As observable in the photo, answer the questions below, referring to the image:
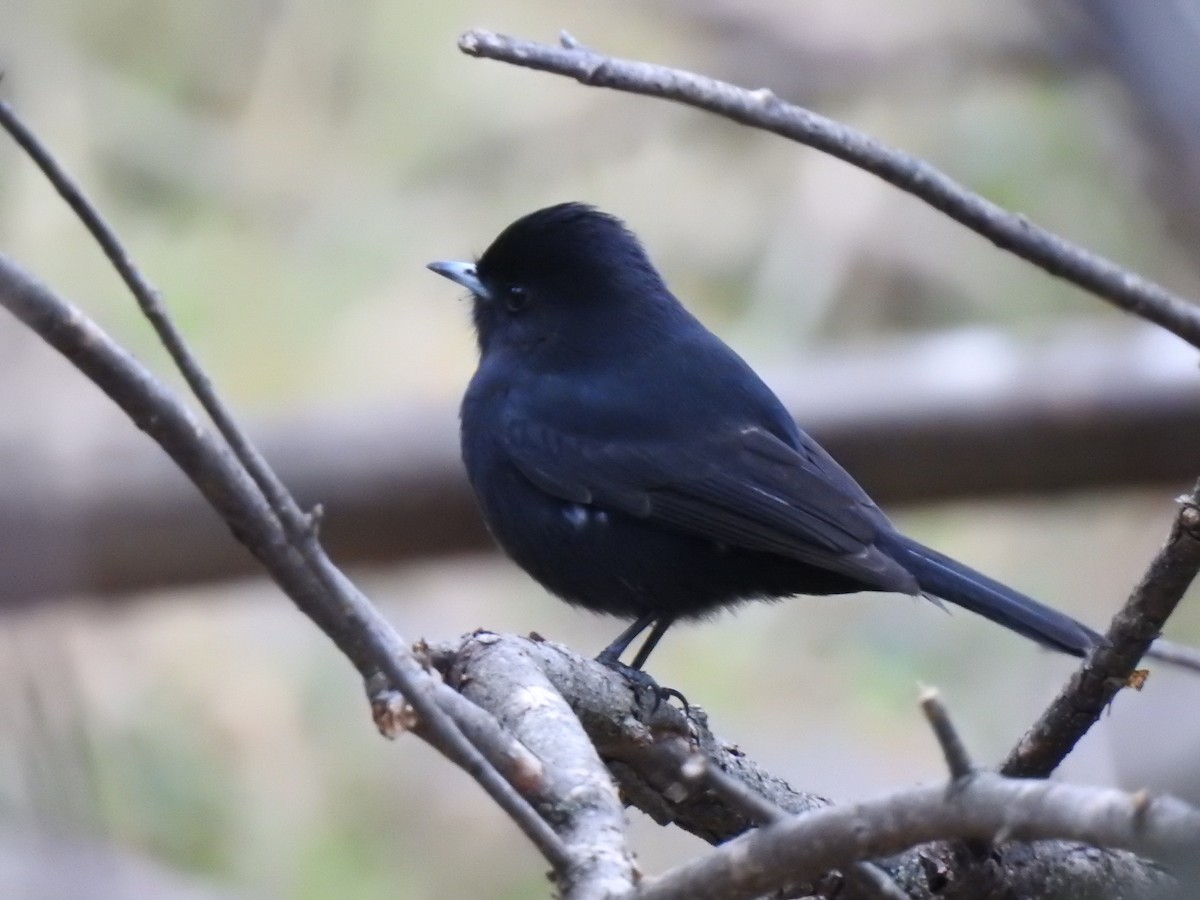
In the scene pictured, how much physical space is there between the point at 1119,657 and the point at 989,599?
1.03 m

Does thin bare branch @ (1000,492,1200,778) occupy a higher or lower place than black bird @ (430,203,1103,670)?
lower

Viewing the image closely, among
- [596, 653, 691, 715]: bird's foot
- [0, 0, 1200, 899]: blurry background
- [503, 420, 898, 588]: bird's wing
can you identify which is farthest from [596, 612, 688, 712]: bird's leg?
[0, 0, 1200, 899]: blurry background

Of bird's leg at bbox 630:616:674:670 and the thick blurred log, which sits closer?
bird's leg at bbox 630:616:674:670

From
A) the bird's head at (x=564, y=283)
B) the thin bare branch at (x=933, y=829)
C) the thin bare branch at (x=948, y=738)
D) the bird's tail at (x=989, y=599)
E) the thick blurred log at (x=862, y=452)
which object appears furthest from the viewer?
the thick blurred log at (x=862, y=452)

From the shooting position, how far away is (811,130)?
7.06 ft

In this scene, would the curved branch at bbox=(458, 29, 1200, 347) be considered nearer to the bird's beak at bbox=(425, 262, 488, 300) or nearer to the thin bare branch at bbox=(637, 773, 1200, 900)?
the thin bare branch at bbox=(637, 773, 1200, 900)

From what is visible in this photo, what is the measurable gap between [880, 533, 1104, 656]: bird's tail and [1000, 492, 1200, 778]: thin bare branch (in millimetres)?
547

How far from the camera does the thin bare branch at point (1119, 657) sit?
2.23 m

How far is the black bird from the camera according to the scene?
3633 millimetres

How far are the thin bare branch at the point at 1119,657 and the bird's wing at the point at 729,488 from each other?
3.04 ft

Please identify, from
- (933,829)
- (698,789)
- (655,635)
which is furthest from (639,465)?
(933,829)

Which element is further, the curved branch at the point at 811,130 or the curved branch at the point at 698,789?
the curved branch at the point at 698,789

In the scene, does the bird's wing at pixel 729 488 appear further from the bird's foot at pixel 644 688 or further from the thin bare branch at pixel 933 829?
the thin bare branch at pixel 933 829

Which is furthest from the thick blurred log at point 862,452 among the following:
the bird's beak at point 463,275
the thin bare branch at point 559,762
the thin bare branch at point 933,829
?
the thin bare branch at point 933,829
